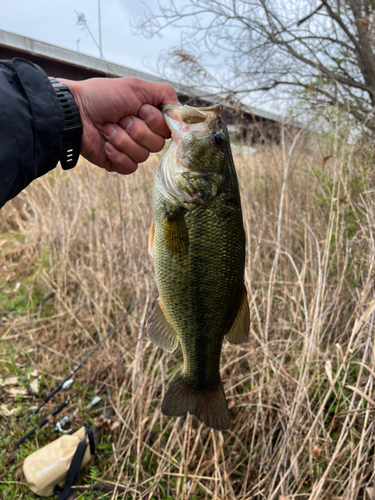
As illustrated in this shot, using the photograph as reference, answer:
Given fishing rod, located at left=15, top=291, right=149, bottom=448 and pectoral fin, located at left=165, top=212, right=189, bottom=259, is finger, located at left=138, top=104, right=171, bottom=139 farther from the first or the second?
fishing rod, located at left=15, top=291, right=149, bottom=448

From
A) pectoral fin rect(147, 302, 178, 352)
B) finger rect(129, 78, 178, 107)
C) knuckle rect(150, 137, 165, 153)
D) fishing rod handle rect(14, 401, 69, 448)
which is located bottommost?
fishing rod handle rect(14, 401, 69, 448)

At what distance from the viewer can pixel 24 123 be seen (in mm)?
1380

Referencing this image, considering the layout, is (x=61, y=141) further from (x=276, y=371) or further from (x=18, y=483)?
(x=18, y=483)

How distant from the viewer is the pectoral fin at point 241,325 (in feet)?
4.84

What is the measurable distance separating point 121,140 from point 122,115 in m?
0.12

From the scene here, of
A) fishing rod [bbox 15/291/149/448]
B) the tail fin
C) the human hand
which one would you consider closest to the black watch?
the human hand

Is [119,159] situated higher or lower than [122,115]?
lower

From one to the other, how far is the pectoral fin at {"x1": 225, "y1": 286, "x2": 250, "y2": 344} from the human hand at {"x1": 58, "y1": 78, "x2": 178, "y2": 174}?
2.86ft

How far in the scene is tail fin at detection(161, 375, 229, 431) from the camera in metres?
1.56

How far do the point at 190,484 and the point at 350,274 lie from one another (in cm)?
201

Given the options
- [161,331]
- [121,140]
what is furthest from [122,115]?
[161,331]

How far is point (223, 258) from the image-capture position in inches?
54.8

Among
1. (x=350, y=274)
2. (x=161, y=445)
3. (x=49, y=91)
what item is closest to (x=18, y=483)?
(x=161, y=445)

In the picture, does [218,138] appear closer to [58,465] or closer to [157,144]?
[157,144]
